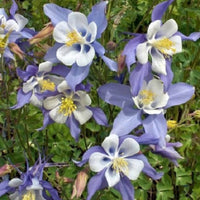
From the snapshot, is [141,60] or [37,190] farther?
[37,190]

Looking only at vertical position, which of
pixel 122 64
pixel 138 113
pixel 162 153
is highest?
pixel 122 64

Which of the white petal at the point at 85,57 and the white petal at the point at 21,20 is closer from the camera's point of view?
the white petal at the point at 85,57

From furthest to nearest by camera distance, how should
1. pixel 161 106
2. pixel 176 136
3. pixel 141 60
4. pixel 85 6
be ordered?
pixel 85 6
pixel 176 136
pixel 161 106
pixel 141 60

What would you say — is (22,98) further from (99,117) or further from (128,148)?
(128,148)

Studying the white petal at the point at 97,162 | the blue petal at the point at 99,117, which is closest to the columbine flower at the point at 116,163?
the white petal at the point at 97,162

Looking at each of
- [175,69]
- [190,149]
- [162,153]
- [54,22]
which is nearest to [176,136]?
[190,149]

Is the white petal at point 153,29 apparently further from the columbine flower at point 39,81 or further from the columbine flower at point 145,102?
the columbine flower at point 39,81

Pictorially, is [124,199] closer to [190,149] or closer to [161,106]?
[161,106]

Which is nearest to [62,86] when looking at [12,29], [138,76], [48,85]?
[48,85]
